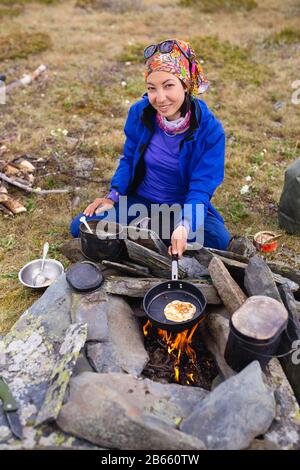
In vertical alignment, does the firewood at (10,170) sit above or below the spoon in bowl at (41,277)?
above

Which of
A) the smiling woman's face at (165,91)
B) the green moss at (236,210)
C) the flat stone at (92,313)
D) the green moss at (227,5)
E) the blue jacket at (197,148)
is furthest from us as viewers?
the green moss at (227,5)

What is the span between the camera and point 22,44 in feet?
31.3

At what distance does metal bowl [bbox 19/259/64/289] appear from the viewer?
13.2 feet

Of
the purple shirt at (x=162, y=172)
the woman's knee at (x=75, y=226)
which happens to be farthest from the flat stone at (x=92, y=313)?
the purple shirt at (x=162, y=172)

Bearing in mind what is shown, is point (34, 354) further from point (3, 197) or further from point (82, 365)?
point (3, 197)

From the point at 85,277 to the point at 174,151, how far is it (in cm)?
137

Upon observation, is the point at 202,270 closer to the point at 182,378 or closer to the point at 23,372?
the point at 182,378

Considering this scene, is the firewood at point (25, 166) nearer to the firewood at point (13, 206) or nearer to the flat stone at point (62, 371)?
the firewood at point (13, 206)

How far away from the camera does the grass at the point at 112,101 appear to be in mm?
4938

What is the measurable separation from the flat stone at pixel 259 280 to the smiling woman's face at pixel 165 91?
4.34 feet

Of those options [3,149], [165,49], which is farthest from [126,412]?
[3,149]

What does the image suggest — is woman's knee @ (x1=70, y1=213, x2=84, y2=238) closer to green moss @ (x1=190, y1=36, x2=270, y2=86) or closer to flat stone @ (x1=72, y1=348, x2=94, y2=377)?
flat stone @ (x1=72, y1=348, x2=94, y2=377)

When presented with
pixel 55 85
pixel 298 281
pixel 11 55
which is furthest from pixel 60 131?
pixel 298 281

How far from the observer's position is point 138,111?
384 centimetres
